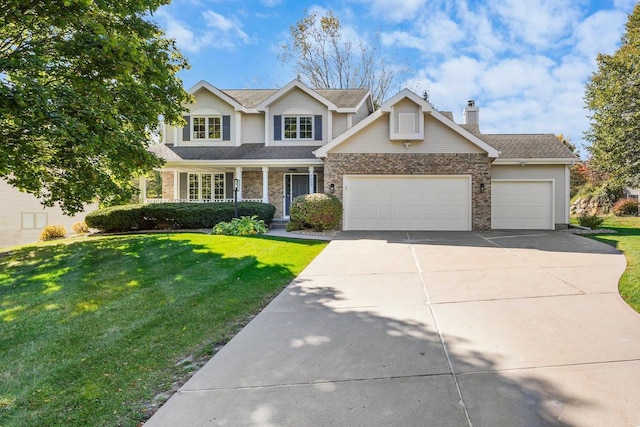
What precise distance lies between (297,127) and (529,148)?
422 inches

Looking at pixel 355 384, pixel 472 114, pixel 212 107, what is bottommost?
pixel 355 384

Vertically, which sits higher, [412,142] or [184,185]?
[412,142]

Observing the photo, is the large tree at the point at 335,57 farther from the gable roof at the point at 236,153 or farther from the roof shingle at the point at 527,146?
the gable roof at the point at 236,153

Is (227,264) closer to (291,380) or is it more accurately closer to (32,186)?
(291,380)

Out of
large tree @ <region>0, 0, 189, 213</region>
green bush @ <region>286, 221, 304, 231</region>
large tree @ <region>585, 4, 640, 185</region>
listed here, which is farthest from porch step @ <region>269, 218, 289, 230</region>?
large tree @ <region>585, 4, 640, 185</region>

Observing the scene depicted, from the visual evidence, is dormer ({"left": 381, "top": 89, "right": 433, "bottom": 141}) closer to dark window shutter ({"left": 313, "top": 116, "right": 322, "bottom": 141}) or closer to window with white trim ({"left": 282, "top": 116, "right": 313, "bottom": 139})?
dark window shutter ({"left": 313, "top": 116, "right": 322, "bottom": 141})

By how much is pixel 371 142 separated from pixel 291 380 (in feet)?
41.0

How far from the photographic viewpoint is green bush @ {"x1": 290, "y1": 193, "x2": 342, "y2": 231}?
13.6m

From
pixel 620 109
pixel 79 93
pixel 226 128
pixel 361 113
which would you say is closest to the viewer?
pixel 79 93

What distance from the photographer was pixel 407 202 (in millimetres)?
14594

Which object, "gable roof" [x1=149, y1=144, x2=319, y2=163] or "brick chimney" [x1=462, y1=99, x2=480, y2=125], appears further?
"brick chimney" [x1=462, y1=99, x2=480, y2=125]

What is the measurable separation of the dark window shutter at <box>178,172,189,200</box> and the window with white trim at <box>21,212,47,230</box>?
850cm

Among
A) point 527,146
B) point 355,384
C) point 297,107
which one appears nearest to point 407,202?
point 527,146

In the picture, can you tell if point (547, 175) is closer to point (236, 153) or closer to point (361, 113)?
point (361, 113)
